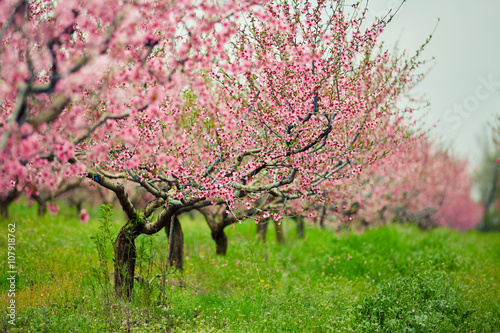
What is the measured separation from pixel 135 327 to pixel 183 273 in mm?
3186

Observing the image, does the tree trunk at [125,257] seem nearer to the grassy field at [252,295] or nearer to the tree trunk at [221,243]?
the grassy field at [252,295]

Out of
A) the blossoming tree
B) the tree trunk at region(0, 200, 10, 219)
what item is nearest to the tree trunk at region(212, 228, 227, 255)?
the blossoming tree

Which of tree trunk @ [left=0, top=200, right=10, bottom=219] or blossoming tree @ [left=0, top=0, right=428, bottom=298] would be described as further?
tree trunk @ [left=0, top=200, right=10, bottom=219]

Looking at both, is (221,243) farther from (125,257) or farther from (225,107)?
(225,107)

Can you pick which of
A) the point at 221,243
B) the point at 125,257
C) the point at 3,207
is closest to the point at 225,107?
the point at 125,257

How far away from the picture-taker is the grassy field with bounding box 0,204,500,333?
244 inches

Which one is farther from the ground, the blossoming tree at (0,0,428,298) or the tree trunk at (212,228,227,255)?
the blossoming tree at (0,0,428,298)

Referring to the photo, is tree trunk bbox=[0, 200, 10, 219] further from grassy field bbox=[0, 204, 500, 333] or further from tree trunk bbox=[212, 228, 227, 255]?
tree trunk bbox=[212, 228, 227, 255]

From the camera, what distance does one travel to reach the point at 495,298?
821 cm

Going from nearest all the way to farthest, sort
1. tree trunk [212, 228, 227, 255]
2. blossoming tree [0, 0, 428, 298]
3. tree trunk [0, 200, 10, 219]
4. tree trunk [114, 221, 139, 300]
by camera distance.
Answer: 1. blossoming tree [0, 0, 428, 298]
2. tree trunk [114, 221, 139, 300]
3. tree trunk [212, 228, 227, 255]
4. tree trunk [0, 200, 10, 219]

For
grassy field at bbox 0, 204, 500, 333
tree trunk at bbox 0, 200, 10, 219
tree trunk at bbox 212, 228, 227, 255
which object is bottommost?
grassy field at bbox 0, 204, 500, 333

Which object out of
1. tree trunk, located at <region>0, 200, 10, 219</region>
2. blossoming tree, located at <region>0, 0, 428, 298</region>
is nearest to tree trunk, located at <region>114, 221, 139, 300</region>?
blossoming tree, located at <region>0, 0, 428, 298</region>

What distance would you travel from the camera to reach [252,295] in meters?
7.63

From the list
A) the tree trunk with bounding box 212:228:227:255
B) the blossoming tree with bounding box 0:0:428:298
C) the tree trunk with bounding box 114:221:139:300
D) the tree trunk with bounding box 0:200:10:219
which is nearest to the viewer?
the blossoming tree with bounding box 0:0:428:298
